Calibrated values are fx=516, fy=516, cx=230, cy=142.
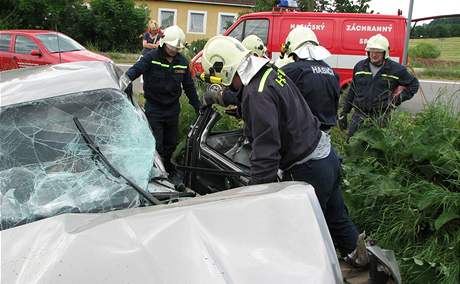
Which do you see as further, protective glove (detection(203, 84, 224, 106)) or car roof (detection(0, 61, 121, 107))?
protective glove (detection(203, 84, 224, 106))

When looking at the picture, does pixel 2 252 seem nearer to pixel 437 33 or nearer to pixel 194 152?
pixel 194 152

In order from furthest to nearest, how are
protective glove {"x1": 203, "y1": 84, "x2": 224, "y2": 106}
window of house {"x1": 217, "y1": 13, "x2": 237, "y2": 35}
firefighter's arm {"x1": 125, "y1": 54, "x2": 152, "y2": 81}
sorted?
window of house {"x1": 217, "y1": 13, "x2": 237, "y2": 35} → firefighter's arm {"x1": 125, "y1": 54, "x2": 152, "y2": 81} → protective glove {"x1": 203, "y1": 84, "x2": 224, "y2": 106}

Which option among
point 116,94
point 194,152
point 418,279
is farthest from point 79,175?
point 418,279

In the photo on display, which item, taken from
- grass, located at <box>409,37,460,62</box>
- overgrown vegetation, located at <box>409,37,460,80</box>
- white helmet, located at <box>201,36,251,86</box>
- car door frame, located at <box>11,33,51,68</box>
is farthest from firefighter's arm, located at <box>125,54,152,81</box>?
grass, located at <box>409,37,460,62</box>

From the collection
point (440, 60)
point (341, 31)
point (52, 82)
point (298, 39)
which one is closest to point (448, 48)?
point (440, 60)

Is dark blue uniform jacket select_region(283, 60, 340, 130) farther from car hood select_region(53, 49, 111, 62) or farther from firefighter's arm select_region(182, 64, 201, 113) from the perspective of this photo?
car hood select_region(53, 49, 111, 62)

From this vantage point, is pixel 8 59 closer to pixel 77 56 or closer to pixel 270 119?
pixel 77 56

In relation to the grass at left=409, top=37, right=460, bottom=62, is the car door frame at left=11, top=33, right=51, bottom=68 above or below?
below

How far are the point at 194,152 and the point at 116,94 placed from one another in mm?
899

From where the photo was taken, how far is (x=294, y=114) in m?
2.72

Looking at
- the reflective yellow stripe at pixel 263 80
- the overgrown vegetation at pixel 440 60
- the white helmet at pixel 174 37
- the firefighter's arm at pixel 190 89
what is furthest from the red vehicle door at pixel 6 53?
the overgrown vegetation at pixel 440 60

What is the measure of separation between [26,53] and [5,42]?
34.8 inches

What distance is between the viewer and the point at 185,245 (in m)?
1.55

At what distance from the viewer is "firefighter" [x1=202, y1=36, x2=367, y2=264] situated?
2.57 metres
